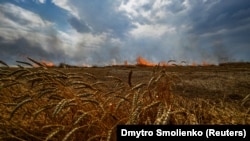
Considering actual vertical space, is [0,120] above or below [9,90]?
below

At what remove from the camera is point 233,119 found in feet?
12.7

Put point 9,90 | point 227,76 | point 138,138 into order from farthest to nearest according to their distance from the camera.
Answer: point 227,76 < point 9,90 < point 138,138

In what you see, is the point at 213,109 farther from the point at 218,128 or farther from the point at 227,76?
the point at 227,76

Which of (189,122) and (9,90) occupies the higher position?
(9,90)

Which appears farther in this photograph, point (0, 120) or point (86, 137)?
point (0, 120)

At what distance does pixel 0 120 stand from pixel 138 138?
145 cm

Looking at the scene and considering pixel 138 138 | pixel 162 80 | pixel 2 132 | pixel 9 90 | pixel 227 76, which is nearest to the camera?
pixel 138 138

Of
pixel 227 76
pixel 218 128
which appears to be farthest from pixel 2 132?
pixel 227 76

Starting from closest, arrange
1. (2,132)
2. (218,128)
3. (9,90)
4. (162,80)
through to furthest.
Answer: (218,128) < (2,132) < (162,80) < (9,90)

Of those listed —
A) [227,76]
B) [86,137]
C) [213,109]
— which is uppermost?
[227,76]

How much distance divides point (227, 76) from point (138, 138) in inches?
309

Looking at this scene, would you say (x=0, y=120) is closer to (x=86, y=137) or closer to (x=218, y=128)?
(x=86, y=137)

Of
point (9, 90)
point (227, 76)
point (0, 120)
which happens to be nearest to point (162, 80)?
point (0, 120)

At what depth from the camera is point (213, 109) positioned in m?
4.28
